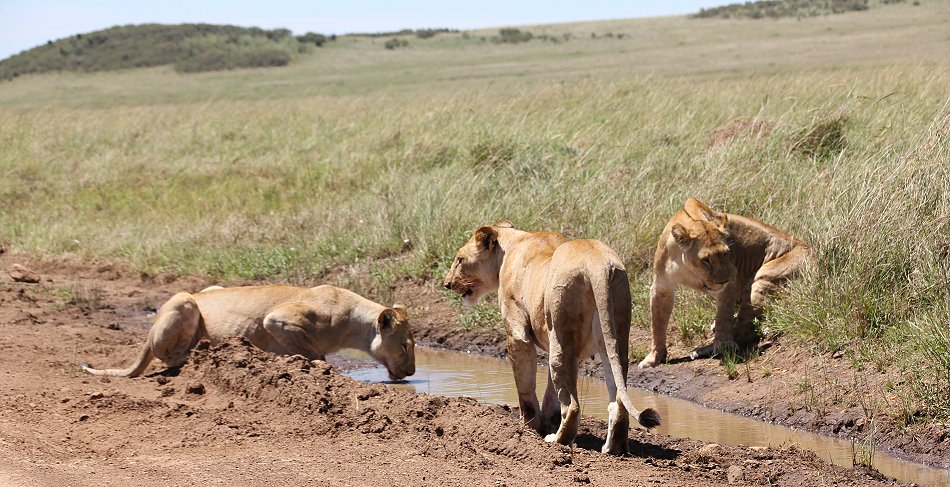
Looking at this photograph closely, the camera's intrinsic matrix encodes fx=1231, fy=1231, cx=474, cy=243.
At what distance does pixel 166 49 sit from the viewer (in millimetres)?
74125

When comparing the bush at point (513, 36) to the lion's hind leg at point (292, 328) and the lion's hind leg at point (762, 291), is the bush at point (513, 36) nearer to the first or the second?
the lion's hind leg at point (762, 291)

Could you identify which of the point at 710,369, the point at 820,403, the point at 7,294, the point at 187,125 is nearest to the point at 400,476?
the point at 820,403

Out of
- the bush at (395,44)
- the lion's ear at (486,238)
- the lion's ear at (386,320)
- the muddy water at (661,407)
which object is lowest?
the bush at (395,44)

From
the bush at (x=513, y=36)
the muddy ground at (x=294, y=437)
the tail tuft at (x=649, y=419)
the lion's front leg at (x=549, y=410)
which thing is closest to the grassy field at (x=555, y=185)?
the muddy ground at (x=294, y=437)

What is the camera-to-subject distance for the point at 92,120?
2869 centimetres

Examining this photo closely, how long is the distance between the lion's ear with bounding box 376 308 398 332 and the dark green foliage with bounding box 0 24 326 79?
60.9 m

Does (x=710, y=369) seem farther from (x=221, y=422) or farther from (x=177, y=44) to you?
(x=177, y=44)

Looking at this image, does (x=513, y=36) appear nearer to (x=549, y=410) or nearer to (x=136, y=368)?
(x=136, y=368)

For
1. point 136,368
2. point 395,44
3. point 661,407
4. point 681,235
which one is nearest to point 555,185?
point 681,235

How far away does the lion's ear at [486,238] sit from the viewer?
23.9 ft

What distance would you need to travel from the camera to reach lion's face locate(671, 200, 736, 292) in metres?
8.48

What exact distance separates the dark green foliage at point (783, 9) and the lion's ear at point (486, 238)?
66075 mm

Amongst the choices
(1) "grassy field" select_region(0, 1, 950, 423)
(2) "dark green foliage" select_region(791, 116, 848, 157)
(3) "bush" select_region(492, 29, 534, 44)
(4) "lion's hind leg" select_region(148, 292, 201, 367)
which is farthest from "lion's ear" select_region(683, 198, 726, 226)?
(3) "bush" select_region(492, 29, 534, 44)

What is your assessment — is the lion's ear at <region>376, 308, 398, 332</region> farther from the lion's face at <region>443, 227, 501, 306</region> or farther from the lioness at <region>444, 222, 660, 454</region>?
the lioness at <region>444, 222, 660, 454</region>
